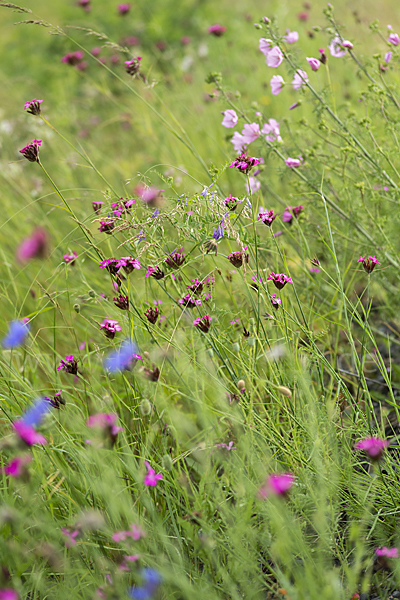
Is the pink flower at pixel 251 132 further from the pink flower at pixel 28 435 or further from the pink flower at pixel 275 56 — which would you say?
the pink flower at pixel 28 435

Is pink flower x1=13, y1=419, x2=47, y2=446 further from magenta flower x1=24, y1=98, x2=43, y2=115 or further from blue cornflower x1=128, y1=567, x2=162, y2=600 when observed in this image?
magenta flower x1=24, y1=98, x2=43, y2=115

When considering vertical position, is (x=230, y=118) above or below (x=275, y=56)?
below

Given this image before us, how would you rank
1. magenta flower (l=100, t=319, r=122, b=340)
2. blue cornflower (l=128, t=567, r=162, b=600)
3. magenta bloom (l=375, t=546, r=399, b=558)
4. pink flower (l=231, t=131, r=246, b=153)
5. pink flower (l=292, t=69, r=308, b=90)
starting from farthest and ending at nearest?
pink flower (l=231, t=131, r=246, b=153) < pink flower (l=292, t=69, r=308, b=90) < magenta flower (l=100, t=319, r=122, b=340) < magenta bloom (l=375, t=546, r=399, b=558) < blue cornflower (l=128, t=567, r=162, b=600)

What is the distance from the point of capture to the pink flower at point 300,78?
5.41 feet

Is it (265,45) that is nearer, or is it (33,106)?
(33,106)

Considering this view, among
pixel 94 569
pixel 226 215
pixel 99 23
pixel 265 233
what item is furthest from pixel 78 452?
pixel 99 23

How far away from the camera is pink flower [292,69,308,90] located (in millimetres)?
1649

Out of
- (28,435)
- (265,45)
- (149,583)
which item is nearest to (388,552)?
(149,583)

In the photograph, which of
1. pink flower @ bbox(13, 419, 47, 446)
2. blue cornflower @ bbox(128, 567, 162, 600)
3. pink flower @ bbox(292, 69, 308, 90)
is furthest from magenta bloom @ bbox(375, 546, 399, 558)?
pink flower @ bbox(292, 69, 308, 90)

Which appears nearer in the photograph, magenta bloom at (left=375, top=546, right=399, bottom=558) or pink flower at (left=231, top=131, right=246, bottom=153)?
magenta bloom at (left=375, top=546, right=399, bottom=558)

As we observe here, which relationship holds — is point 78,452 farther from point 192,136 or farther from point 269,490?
point 192,136

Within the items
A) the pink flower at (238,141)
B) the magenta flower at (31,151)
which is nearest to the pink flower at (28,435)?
the magenta flower at (31,151)

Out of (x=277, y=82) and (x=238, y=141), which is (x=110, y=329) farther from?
(x=277, y=82)

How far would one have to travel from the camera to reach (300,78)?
1702 mm
